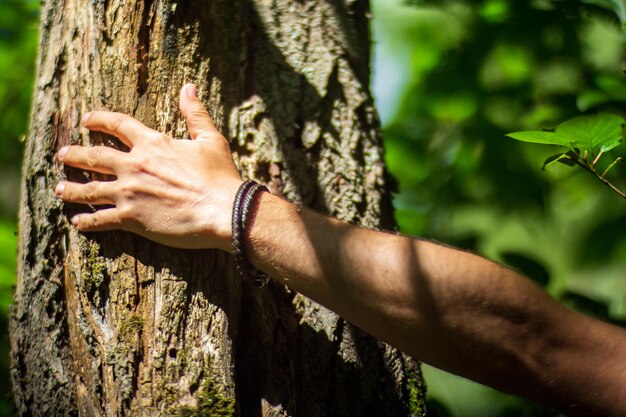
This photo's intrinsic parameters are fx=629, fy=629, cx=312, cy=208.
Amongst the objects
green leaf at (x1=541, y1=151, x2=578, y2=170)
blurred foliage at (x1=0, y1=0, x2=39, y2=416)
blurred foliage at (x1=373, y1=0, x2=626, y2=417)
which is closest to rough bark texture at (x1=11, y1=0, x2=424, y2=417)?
green leaf at (x1=541, y1=151, x2=578, y2=170)

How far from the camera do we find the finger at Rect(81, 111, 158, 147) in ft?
5.42

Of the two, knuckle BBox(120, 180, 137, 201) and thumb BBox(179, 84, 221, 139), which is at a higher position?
thumb BBox(179, 84, 221, 139)

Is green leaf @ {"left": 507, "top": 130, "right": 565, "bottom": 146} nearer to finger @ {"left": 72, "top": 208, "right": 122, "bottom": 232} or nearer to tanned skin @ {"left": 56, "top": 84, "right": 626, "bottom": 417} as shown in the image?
tanned skin @ {"left": 56, "top": 84, "right": 626, "bottom": 417}

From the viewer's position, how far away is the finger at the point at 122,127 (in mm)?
1651

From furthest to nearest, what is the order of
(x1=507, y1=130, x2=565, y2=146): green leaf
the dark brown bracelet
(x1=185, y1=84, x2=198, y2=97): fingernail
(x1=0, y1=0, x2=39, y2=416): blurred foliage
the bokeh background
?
1. (x1=0, y1=0, x2=39, y2=416): blurred foliage
2. the bokeh background
3. (x1=185, y1=84, x2=198, y2=97): fingernail
4. the dark brown bracelet
5. (x1=507, y1=130, x2=565, y2=146): green leaf

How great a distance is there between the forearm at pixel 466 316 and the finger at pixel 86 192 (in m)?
0.55

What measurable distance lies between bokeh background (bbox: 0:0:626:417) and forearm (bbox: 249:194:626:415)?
104 centimetres

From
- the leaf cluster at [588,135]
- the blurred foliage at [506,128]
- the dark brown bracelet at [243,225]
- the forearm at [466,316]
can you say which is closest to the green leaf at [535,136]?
the leaf cluster at [588,135]

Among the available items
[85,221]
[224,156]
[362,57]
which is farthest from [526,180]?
[85,221]

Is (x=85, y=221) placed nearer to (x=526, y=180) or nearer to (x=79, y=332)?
(x=79, y=332)

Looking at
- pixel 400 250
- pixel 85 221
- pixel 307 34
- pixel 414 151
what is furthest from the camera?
pixel 414 151

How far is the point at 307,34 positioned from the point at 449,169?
3.30 ft

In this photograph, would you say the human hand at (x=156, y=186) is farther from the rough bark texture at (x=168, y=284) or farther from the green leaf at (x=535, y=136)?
the green leaf at (x=535, y=136)

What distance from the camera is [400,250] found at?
147cm
